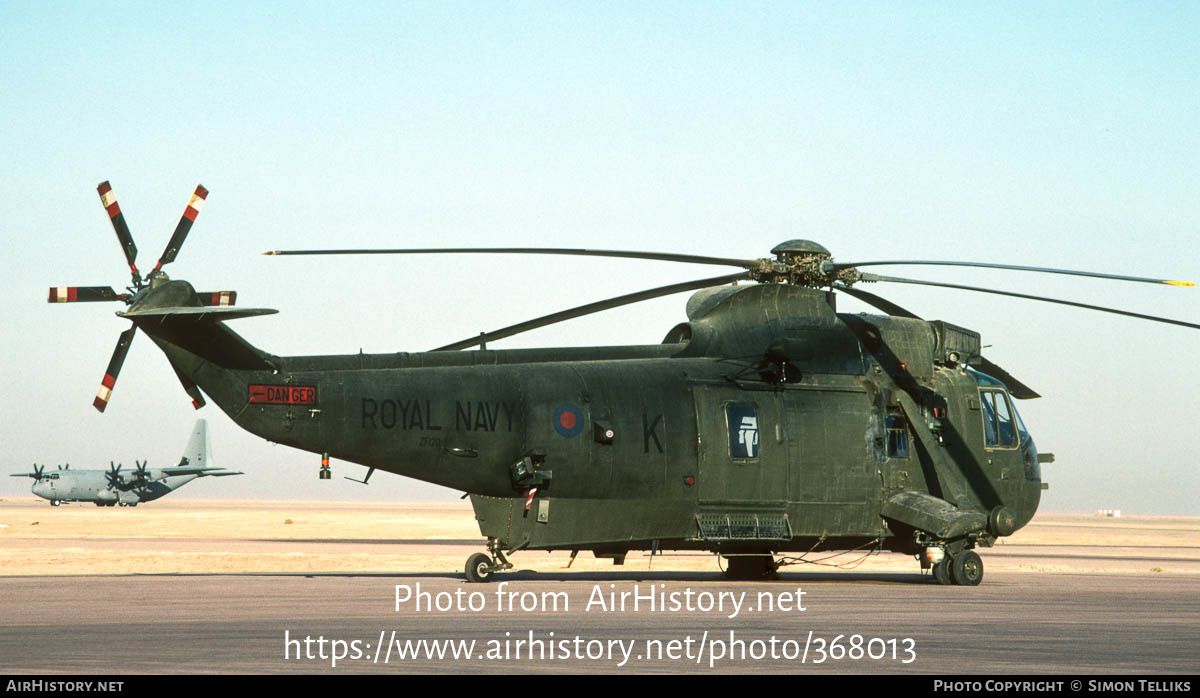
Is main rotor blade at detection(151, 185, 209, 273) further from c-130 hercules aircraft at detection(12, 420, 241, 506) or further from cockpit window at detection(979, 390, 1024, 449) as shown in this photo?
c-130 hercules aircraft at detection(12, 420, 241, 506)

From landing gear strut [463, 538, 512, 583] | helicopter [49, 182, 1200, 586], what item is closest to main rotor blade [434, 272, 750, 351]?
helicopter [49, 182, 1200, 586]

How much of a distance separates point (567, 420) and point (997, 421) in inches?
382

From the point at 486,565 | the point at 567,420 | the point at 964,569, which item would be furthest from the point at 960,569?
the point at 486,565

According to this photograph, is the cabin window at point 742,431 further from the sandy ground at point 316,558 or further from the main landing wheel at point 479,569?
the sandy ground at point 316,558

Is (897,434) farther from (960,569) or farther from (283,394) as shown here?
(283,394)

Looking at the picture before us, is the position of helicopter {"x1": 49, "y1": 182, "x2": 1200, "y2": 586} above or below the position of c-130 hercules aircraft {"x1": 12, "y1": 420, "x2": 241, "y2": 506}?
above

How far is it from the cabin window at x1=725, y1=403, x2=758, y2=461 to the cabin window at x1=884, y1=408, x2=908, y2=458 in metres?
3.13

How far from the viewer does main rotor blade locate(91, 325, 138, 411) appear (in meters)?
18.3

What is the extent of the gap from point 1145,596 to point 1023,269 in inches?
250

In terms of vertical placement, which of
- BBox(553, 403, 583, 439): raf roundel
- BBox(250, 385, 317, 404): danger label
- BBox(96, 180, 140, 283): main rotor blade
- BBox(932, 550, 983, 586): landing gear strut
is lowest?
BBox(932, 550, 983, 586): landing gear strut

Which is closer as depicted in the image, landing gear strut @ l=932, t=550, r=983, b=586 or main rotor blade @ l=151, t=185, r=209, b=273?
main rotor blade @ l=151, t=185, r=209, b=273

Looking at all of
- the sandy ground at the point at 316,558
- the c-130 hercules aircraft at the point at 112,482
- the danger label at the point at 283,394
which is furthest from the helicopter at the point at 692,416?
the c-130 hercules aircraft at the point at 112,482

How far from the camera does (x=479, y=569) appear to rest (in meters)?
21.0
